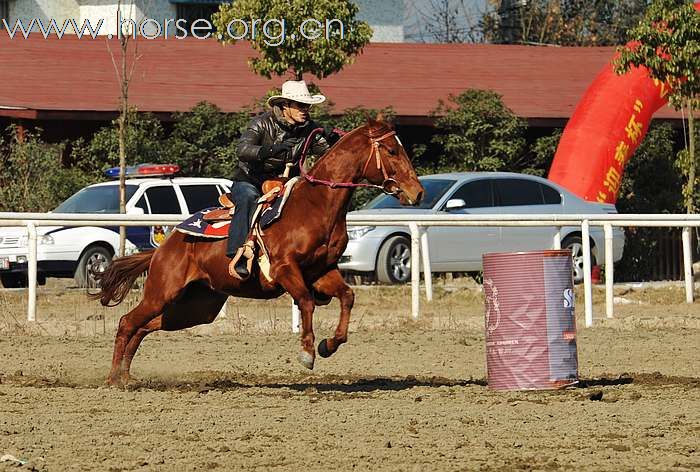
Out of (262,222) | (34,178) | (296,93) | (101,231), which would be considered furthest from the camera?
(34,178)

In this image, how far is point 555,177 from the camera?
2384 cm

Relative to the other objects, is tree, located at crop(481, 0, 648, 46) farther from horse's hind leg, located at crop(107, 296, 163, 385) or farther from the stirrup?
the stirrup

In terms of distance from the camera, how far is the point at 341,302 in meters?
10.3

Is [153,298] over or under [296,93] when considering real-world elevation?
under

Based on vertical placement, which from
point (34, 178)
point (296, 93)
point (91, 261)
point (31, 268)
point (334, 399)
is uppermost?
point (34, 178)

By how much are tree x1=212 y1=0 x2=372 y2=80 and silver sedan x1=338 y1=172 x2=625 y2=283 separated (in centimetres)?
457

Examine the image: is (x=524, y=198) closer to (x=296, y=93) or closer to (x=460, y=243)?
(x=460, y=243)

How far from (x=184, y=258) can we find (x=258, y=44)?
47.7 feet

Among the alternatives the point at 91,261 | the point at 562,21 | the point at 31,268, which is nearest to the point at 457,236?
the point at 91,261

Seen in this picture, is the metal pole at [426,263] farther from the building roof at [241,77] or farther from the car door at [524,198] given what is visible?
the building roof at [241,77]

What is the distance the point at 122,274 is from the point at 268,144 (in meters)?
2.10

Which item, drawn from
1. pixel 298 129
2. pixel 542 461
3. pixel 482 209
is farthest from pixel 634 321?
pixel 542 461

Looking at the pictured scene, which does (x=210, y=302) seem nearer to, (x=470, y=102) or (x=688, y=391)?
(x=688, y=391)

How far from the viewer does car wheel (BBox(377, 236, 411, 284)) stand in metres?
19.8
